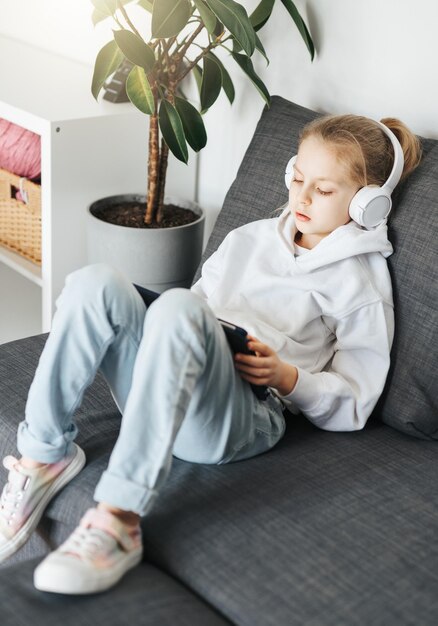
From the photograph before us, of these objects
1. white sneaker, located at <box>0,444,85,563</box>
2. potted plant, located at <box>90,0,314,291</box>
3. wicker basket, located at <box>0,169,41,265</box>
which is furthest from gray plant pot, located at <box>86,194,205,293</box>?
white sneaker, located at <box>0,444,85,563</box>

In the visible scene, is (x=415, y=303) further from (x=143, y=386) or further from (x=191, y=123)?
(x=191, y=123)

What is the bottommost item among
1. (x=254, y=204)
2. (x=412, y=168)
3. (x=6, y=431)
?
(x=6, y=431)

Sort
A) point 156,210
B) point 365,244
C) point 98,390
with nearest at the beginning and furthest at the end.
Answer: point 365,244
point 98,390
point 156,210

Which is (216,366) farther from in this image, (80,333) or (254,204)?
(254,204)

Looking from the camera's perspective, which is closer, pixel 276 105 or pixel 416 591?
pixel 416 591

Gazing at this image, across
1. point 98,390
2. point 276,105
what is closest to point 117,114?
point 276,105

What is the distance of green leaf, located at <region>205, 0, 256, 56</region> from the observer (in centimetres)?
167

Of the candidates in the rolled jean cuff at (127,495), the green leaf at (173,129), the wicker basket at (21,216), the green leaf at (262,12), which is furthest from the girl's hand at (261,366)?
the wicker basket at (21,216)

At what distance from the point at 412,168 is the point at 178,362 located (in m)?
0.63

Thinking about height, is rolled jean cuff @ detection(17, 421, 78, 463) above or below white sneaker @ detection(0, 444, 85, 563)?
above

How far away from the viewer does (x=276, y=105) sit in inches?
72.1

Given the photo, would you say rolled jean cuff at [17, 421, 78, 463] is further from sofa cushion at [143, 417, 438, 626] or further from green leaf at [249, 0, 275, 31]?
green leaf at [249, 0, 275, 31]

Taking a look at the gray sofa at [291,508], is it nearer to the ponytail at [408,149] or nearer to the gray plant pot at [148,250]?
the ponytail at [408,149]

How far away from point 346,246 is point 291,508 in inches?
18.2
